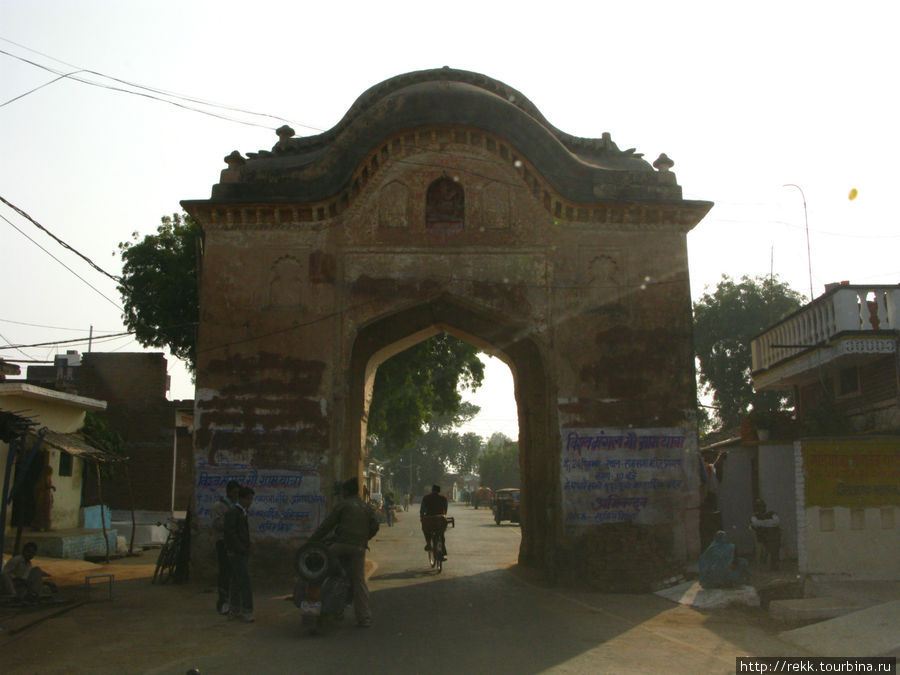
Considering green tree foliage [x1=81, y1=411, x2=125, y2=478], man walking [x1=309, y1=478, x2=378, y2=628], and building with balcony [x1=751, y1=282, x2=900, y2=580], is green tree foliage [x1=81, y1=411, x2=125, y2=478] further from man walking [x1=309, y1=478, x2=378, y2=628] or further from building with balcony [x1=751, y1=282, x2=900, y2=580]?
building with balcony [x1=751, y1=282, x2=900, y2=580]

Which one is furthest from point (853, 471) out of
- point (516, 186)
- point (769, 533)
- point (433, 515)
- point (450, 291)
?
point (433, 515)

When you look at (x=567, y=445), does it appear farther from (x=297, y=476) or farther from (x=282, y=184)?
(x=282, y=184)

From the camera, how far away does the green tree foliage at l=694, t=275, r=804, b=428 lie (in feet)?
115

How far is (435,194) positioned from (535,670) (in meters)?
9.28

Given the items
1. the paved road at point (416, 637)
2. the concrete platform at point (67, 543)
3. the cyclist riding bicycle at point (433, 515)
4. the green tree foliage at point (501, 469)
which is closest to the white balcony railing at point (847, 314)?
the paved road at point (416, 637)

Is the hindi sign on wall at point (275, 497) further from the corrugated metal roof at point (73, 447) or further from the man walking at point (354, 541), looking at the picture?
the man walking at point (354, 541)

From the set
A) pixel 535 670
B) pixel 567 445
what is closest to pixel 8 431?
pixel 535 670

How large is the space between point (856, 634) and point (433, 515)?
9148 millimetres

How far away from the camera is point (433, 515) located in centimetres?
1600

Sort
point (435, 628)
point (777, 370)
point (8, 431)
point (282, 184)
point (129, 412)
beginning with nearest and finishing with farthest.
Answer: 1. point (435, 628)
2. point (8, 431)
3. point (282, 184)
4. point (777, 370)
5. point (129, 412)

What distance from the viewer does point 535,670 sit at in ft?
22.7

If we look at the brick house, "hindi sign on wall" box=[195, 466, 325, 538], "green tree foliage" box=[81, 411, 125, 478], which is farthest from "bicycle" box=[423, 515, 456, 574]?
the brick house

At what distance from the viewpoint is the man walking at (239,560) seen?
952cm

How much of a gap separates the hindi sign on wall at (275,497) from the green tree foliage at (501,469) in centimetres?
6738
